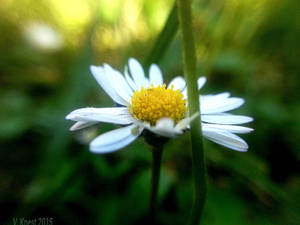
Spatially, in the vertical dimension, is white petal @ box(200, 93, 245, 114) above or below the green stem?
above

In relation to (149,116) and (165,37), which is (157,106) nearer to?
(149,116)

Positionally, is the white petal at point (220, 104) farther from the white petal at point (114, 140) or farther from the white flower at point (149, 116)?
the white petal at point (114, 140)

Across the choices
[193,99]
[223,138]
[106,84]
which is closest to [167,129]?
[193,99]

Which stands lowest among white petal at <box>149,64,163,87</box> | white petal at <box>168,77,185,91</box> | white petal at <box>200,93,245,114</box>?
white petal at <box>200,93,245,114</box>

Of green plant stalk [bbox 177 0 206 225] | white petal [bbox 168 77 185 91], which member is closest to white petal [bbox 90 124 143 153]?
green plant stalk [bbox 177 0 206 225]

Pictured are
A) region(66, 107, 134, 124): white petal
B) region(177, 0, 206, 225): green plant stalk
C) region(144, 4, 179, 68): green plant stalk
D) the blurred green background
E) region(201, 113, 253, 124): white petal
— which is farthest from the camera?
the blurred green background

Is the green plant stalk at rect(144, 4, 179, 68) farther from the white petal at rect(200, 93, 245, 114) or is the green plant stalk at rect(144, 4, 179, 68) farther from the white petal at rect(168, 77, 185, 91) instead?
the white petal at rect(200, 93, 245, 114)
